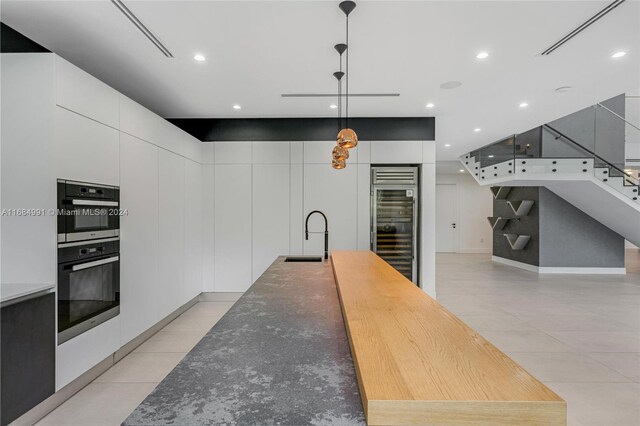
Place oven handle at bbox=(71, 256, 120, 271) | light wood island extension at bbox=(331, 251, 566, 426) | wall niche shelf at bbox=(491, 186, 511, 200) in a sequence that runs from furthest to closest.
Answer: wall niche shelf at bbox=(491, 186, 511, 200) → oven handle at bbox=(71, 256, 120, 271) → light wood island extension at bbox=(331, 251, 566, 426)

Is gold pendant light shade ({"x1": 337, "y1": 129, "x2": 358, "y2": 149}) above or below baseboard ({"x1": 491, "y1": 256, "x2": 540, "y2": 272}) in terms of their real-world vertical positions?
Result: above

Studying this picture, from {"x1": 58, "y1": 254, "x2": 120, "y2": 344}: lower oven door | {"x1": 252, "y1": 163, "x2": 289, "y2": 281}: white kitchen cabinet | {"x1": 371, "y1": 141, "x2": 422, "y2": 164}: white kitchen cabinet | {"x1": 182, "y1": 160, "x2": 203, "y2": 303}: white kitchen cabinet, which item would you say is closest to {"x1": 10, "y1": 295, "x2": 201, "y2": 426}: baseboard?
{"x1": 58, "y1": 254, "x2": 120, "y2": 344}: lower oven door

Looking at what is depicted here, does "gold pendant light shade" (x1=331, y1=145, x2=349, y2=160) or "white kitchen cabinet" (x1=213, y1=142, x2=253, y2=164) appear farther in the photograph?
"white kitchen cabinet" (x1=213, y1=142, x2=253, y2=164)

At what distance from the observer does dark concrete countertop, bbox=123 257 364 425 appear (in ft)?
2.58

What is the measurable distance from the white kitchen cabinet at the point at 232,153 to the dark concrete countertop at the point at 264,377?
377 centimetres

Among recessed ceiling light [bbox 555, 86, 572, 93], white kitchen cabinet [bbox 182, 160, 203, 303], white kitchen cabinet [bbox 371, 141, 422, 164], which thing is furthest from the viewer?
white kitchen cabinet [bbox 371, 141, 422, 164]

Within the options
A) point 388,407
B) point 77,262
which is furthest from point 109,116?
point 388,407

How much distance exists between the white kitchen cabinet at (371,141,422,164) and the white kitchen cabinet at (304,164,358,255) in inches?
21.7

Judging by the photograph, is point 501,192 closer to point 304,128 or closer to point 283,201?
point 304,128

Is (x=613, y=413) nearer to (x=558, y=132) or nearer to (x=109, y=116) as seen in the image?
(x=109, y=116)

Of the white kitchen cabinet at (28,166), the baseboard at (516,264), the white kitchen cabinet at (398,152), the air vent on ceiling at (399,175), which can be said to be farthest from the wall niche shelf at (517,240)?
the white kitchen cabinet at (28,166)

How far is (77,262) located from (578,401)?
398cm

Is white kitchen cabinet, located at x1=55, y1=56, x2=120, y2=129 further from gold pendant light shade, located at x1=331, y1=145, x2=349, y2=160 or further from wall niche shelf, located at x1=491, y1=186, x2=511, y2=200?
wall niche shelf, located at x1=491, y1=186, x2=511, y2=200

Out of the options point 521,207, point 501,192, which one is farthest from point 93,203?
point 501,192
